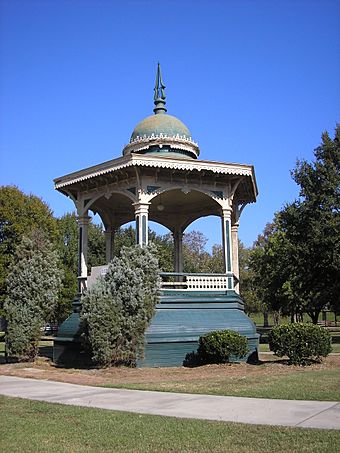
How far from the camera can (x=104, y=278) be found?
15625 mm

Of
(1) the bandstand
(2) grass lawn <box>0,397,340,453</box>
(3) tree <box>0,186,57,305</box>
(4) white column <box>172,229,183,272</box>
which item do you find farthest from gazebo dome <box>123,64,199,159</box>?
(3) tree <box>0,186,57,305</box>

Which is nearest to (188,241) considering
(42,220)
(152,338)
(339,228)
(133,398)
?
(42,220)

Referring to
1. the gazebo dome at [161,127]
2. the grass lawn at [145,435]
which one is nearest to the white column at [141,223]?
the gazebo dome at [161,127]

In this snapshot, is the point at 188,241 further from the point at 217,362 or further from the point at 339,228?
the point at 217,362

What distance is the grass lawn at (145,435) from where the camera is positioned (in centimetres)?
595

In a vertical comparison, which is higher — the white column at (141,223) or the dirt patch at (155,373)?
the white column at (141,223)

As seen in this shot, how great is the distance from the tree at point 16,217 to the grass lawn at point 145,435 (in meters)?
28.8

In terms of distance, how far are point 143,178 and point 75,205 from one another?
3845mm

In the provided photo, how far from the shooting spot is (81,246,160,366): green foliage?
14.4 m

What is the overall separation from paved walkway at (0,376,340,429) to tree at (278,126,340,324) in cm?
1791

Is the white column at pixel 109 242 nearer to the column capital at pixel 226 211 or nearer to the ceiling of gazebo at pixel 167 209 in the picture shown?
the ceiling of gazebo at pixel 167 209

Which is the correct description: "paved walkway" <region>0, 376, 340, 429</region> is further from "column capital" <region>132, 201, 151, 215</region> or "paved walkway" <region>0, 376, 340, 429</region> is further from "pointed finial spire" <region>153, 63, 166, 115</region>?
"pointed finial spire" <region>153, 63, 166, 115</region>

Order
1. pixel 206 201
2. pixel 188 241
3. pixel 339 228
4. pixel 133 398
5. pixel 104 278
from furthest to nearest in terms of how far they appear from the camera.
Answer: pixel 188 241, pixel 339 228, pixel 206 201, pixel 104 278, pixel 133 398

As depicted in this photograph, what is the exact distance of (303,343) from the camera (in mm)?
14391
